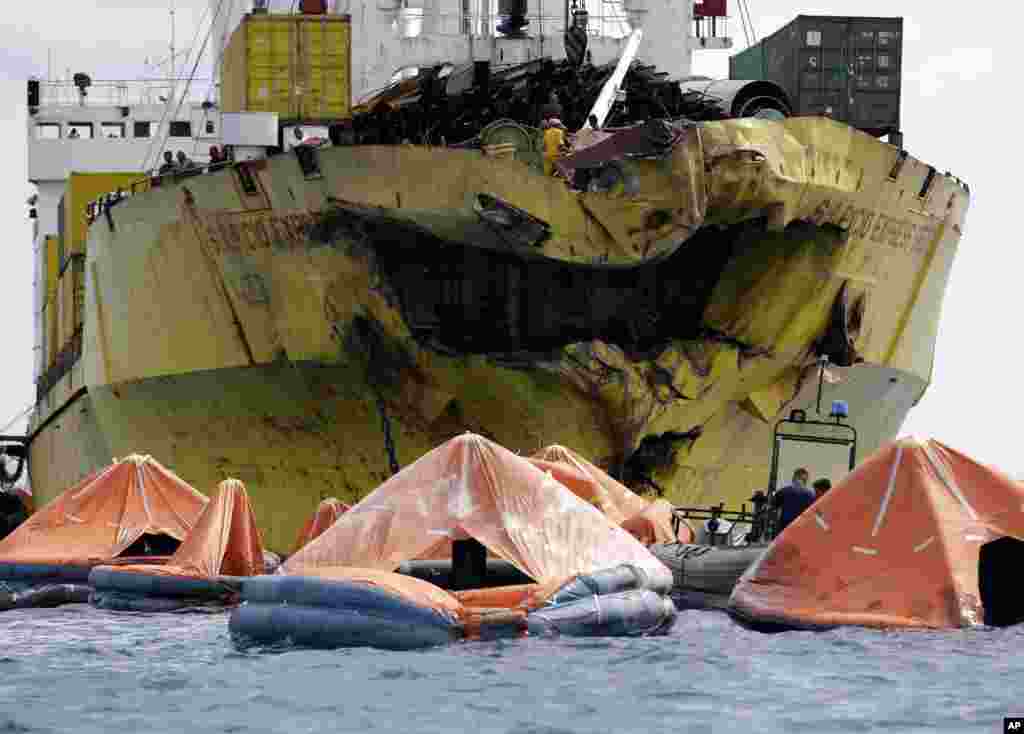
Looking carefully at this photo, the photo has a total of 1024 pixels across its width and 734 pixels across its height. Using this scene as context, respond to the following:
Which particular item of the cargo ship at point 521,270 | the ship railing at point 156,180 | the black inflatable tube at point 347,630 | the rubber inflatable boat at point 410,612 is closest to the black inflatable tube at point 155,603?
the rubber inflatable boat at point 410,612

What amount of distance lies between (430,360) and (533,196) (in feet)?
9.23

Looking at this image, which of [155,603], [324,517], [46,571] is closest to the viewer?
[155,603]

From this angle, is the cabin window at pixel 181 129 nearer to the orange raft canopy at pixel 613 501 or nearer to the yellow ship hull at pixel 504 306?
the yellow ship hull at pixel 504 306

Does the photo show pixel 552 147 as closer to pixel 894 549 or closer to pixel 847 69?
pixel 847 69

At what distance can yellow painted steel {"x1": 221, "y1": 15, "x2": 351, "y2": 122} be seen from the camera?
36688mm

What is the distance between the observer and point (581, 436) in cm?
3194

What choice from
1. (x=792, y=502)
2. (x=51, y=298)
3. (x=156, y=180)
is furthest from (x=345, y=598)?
(x=51, y=298)

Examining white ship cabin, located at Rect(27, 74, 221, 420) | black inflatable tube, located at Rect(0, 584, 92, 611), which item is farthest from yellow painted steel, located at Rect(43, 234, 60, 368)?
black inflatable tube, located at Rect(0, 584, 92, 611)

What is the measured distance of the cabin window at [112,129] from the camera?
5378cm

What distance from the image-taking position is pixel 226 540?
80.4 feet

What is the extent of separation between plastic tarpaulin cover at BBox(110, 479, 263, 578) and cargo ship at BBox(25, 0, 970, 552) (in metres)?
6.34

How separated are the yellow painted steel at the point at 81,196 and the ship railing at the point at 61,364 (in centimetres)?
167

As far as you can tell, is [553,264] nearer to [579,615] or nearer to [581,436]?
[581,436]

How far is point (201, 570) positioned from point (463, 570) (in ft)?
13.8
